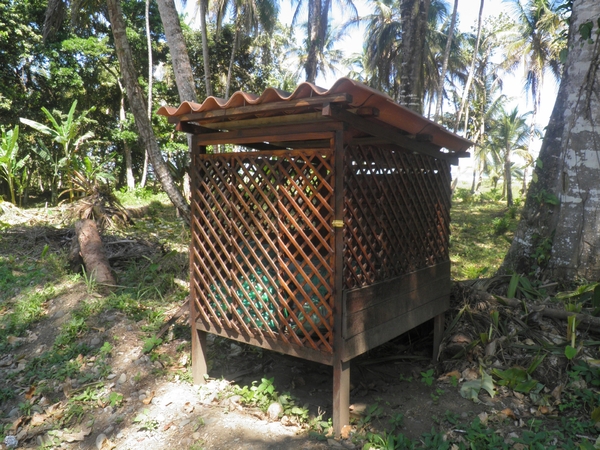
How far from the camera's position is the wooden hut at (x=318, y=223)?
116 inches

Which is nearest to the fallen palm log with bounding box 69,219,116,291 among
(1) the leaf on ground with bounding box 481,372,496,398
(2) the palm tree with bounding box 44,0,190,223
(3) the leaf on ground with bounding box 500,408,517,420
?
(2) the palm tree with bounding box 44,0,190,223

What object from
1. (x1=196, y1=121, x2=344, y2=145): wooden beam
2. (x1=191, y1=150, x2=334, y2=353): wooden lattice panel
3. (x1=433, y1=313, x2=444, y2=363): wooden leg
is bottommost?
(x1=433, y1=313, x2=444, y2=363): wooden leg

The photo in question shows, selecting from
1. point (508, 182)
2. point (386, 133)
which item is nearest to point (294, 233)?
point (386, 133)

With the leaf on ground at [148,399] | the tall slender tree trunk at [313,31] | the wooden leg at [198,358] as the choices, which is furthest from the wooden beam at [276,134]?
the tall slender tree trunk at [313,31]

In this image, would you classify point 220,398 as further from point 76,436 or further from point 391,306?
point 391,306

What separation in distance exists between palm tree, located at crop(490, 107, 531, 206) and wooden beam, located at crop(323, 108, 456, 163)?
15.5 metres

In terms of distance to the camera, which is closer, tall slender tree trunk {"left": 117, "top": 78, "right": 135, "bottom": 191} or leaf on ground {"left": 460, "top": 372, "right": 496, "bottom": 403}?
leaf on ground {"left": 460, "top": 372, "right": 496, "bottom": 403}

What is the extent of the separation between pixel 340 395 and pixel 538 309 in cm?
220

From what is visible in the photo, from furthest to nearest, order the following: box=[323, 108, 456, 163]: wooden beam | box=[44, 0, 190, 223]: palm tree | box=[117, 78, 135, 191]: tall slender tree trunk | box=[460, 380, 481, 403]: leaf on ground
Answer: box=[117, 78, 135, 191]: tall slender tree trunk < box=[44, 0, 190, 223]: palm tree < box=[460, 380, 481, 403]: leaf on ground < box=[323, 108, 456, 163]: wooden beam

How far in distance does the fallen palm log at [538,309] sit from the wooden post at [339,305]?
78.7 inches

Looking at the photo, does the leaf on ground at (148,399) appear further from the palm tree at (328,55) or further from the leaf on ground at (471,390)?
the palm tree at (328,55)

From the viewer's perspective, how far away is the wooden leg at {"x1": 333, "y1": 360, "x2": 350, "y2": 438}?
3059mm

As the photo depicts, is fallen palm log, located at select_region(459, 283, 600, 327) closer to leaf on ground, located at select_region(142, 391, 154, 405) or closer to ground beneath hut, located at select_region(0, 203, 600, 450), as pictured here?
ground beneath hut, located at select_region(0, 203, 600, 450)

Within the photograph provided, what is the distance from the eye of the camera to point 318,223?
3.56m
